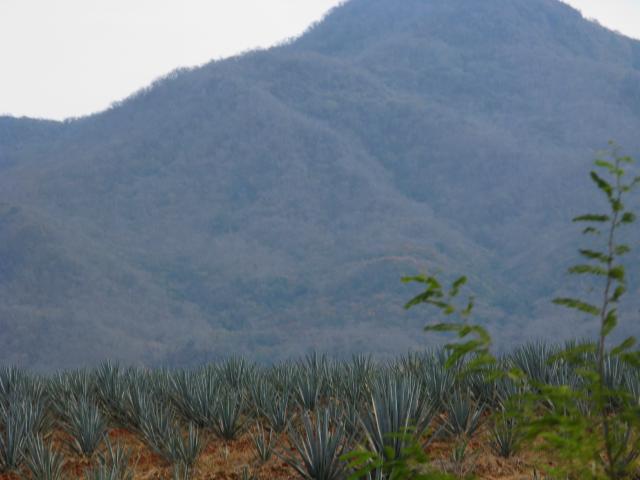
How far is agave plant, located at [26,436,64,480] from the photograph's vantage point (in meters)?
5.37

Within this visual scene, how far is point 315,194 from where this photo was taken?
104375 millimetres

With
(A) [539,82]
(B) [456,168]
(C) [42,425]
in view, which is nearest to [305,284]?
(B) [456,168]

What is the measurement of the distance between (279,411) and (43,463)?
190 centimetres

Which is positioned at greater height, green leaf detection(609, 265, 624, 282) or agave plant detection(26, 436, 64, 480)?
green leaf detection(609, 265, 624, 282)

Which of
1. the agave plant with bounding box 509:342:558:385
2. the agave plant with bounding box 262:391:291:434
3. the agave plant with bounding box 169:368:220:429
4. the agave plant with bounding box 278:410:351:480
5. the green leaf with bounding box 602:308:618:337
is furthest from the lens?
the agave plant with bounding box 509:342:558:385

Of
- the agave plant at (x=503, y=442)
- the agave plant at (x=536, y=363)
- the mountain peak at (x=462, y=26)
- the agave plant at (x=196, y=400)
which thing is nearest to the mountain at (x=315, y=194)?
the mountain peak at (x=462, y=26)

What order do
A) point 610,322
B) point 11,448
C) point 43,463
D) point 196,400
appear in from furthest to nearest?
point 196,400
point 11,448
point 43,463
point 610,322

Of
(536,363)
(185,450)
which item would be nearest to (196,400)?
(185,450)

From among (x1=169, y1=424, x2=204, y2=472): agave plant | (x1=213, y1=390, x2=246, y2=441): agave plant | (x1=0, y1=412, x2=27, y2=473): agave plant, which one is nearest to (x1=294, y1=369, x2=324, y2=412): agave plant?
(x1=213, y1=390, x2=246, y2=441): agave plant

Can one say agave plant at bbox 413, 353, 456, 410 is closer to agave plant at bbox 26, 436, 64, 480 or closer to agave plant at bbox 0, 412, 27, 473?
agave plant at bbox 26, 436, 64, 480

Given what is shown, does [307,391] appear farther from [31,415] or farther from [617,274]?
[617,274]

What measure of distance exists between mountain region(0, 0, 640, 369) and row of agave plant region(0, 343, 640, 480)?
1862 inches

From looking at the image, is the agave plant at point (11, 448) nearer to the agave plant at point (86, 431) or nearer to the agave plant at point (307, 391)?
the agave plant at point (86, 431)

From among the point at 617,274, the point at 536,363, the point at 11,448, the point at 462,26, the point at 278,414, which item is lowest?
the point at 11,448
